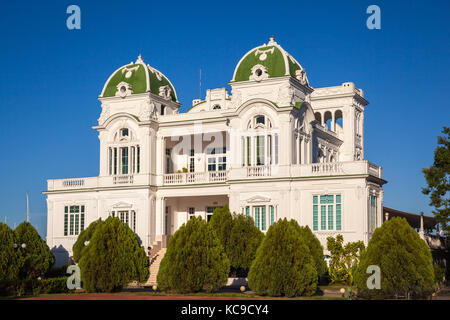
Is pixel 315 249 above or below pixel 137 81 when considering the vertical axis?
below

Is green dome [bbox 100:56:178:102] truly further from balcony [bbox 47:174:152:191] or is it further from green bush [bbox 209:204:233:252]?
green bush [bbox 209:204:233:252]

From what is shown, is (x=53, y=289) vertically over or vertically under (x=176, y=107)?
under

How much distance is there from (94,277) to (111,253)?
153cm

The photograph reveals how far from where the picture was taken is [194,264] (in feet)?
120

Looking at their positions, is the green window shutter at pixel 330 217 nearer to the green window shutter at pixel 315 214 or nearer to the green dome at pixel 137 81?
the green window shutter at pixel 315 214

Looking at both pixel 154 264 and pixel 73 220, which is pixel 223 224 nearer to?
pixel 154 264

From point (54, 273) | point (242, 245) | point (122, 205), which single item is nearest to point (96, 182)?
point (122, 205)

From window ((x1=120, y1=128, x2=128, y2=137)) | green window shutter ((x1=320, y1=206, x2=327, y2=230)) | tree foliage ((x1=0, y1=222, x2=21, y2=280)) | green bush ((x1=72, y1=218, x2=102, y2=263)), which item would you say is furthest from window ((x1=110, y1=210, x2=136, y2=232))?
green window shutter ((x1=320, y1=206, x2=327, y2=230))

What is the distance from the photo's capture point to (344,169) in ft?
154

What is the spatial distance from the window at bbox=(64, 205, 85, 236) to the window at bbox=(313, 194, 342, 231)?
18762 millimetres

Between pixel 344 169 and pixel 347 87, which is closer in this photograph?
pixel 344 169

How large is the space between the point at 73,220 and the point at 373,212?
75.1 feet
